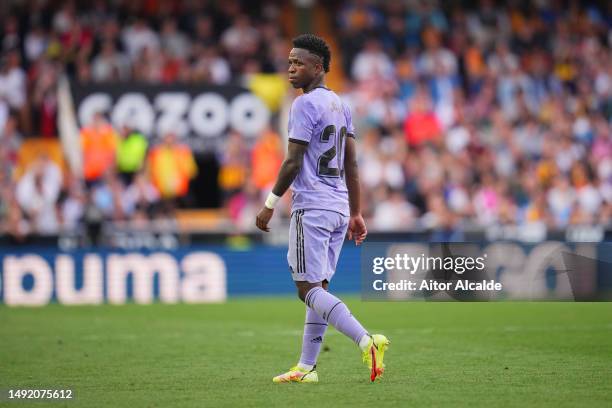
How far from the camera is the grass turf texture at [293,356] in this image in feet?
24.1

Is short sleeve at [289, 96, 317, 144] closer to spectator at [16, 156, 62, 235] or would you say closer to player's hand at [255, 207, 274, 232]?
player's hand at [255, 207, 274, 232]

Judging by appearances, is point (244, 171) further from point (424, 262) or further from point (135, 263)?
point (424, 262)

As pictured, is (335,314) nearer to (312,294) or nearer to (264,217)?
(312,294)

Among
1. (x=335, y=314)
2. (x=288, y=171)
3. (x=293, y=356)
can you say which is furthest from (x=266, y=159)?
(x=335, y=314)

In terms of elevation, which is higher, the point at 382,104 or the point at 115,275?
the point at 382,104

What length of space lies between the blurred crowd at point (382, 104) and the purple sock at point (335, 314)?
10.1 meters

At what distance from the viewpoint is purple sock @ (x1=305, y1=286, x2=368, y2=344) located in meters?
7.61

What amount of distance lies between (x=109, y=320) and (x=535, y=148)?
10.7 meters

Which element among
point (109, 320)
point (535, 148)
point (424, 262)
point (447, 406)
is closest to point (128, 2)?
point (535, 148)

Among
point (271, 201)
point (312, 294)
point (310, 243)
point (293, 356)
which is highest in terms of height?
point (271, 201)

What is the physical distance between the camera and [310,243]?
305 inches

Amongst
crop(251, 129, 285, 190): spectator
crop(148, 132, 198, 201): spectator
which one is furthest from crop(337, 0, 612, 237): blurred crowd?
crop(148, 132, 198, 201): spectator

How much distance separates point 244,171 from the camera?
19281 mm

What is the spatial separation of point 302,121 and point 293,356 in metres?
2.78
